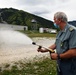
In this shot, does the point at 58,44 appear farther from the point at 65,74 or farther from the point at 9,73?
the point at 9,73

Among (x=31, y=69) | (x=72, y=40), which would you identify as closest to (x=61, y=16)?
(x=72, y=40)

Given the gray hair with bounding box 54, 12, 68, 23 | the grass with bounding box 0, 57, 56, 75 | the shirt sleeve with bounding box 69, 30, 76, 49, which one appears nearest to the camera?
the shirt sleeve with bounding box 69, 30, 76, 49

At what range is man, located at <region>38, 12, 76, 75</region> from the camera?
5.65 m

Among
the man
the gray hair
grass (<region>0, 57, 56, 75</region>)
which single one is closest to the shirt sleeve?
the man

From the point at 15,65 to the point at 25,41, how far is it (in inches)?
234

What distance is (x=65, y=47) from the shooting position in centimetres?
577

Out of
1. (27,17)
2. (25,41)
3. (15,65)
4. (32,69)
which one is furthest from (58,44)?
(27,17)

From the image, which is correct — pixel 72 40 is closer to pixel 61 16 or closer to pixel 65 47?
pixel 65 47

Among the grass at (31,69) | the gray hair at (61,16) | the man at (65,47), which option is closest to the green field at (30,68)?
the grass at (31,69)

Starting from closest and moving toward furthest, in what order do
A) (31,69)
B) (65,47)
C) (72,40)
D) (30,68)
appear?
(72,40) → (65,47) → (31,69) → (30,68)

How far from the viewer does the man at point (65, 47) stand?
5.65 m

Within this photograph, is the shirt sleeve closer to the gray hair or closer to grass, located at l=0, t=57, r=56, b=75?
the gray hair

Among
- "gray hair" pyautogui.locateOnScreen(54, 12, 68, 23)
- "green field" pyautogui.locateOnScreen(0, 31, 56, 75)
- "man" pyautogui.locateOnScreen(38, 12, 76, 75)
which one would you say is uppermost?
"gray hair" pyautogui.locateOnScreen(54, 12, 68, 23)

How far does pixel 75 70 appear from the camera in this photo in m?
5.86
